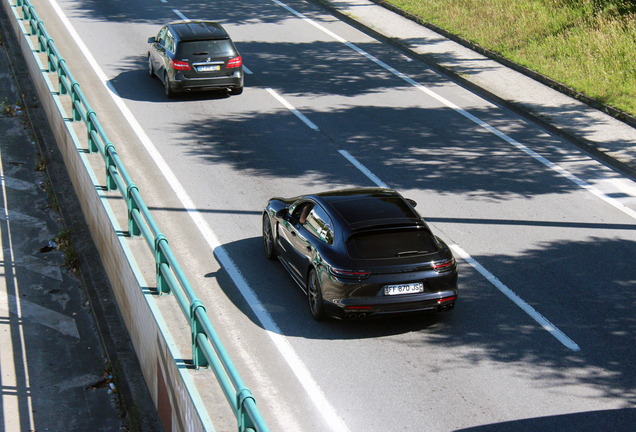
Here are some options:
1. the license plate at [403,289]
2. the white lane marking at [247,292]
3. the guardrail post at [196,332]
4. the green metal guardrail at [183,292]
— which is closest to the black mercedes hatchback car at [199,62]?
the white lane marking at [247,292]

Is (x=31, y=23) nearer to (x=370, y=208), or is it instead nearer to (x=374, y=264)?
(x=370, y=208)

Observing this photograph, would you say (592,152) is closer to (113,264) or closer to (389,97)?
(389,97)

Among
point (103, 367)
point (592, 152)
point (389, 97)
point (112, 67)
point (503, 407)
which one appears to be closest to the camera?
point (503, 407)

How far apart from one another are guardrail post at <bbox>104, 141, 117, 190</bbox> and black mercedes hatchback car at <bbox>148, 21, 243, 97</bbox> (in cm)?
788

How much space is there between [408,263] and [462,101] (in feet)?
35.4

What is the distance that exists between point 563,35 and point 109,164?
1582cm

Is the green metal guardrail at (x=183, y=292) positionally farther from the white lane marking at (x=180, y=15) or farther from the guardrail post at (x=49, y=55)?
the white lane marking at (x=180, y=15)

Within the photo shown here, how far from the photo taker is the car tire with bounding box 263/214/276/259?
1138 centimetres

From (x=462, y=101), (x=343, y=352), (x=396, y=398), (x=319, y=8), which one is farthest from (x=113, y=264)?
(x=319, y=8)

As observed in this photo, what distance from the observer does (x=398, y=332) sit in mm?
9641

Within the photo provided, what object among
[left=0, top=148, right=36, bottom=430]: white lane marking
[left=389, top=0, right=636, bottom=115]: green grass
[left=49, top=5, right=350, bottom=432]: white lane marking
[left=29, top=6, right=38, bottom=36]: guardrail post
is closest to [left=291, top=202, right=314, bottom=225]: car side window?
[left=49, top=5, right=350, bottom=432]: white lane marking

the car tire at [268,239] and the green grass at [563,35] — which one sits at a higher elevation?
the green grass at [563,35]

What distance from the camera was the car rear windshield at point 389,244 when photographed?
931 centimetres

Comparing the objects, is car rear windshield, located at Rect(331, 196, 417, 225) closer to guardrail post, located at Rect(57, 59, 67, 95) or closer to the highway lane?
the highway lane
